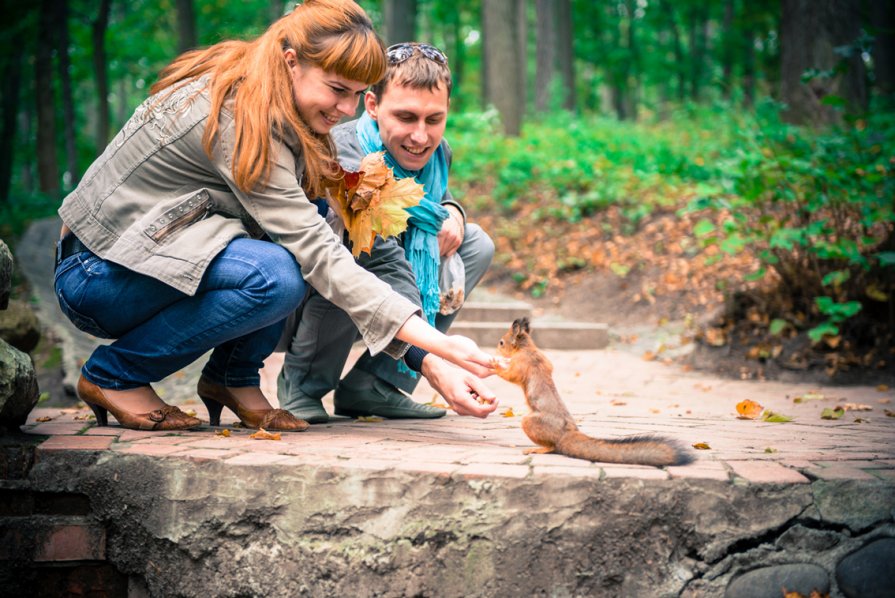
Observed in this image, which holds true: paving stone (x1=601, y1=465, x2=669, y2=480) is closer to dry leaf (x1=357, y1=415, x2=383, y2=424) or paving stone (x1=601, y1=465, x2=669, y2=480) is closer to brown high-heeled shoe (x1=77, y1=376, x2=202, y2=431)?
dry leaf (x1=357, y1=415, x2=383, y2=424)

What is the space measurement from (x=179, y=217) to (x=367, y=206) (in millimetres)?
778

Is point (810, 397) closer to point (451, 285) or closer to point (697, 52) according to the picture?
point (451, 285)

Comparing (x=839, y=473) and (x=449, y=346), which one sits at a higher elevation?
(x=449, y=346)

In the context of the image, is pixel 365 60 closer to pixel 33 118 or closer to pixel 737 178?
pixel 737 178

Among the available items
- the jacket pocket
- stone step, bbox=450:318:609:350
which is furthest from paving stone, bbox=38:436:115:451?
stone step, bbox=450:318:609:350

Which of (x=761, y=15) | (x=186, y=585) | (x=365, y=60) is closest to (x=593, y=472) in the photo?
(x=186, y=585)

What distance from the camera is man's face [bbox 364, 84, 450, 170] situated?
143 inches

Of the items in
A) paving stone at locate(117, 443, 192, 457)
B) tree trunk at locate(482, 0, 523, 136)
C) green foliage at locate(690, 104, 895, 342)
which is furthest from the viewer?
tree trunk at locate(482, 0, 523, 136)

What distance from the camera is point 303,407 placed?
3.83 metres

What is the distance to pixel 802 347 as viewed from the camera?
5926 mm

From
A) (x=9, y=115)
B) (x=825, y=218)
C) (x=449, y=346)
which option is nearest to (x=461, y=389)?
(x=449, y=346)

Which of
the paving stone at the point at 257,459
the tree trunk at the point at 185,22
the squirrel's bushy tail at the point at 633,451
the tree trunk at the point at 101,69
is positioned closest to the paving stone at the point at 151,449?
the paving stone at the point at 257,459

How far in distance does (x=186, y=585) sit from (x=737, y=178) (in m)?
4.71

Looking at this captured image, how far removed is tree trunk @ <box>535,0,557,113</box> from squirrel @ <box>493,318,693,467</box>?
1930cm
